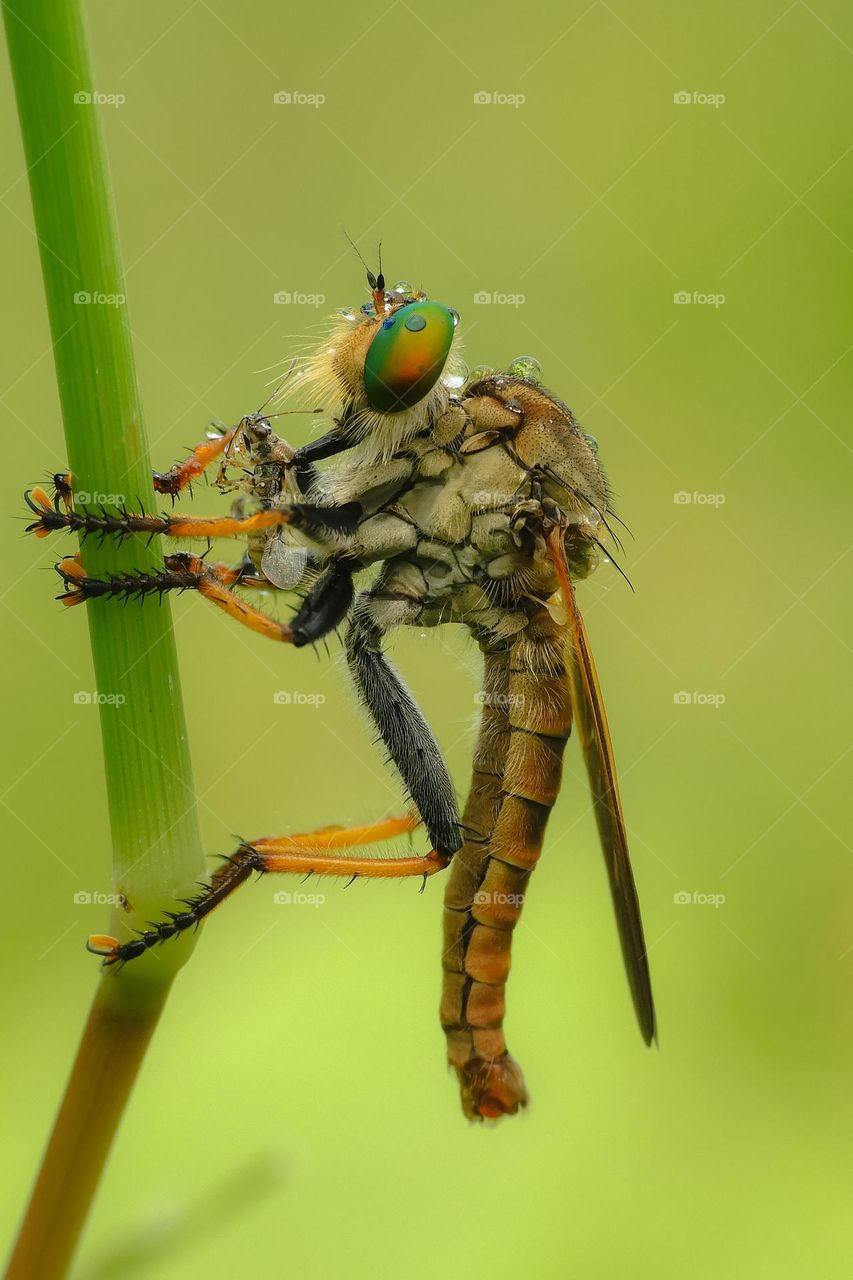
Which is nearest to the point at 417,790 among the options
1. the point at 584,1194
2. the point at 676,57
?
the point at 584,1194

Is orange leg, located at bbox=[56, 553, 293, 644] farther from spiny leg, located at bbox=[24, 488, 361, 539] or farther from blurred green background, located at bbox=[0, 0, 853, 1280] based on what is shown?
blurred green background, located at bbox=[0, 0, 853, 1280]

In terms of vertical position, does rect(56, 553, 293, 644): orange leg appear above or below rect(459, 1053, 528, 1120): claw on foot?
above

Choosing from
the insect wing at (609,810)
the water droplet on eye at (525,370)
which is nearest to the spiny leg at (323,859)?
the insect wing at (609,810)

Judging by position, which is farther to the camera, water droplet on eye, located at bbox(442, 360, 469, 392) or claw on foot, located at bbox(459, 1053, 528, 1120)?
water droplet on eye, located at bbox(442, 360, 469, 392)

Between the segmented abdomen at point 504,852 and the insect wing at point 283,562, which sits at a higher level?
the insect wing at point 283,562

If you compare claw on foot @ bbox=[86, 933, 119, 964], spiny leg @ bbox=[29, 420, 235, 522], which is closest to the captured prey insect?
spiny leg @ bbox=[29, 420, 235, 522]

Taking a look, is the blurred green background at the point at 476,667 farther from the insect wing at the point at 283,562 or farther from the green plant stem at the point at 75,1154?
the insect wing at the point at 283,562

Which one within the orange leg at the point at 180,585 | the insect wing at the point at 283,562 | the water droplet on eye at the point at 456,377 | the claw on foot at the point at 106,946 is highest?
the water droplet on eye at the point at 456,377
